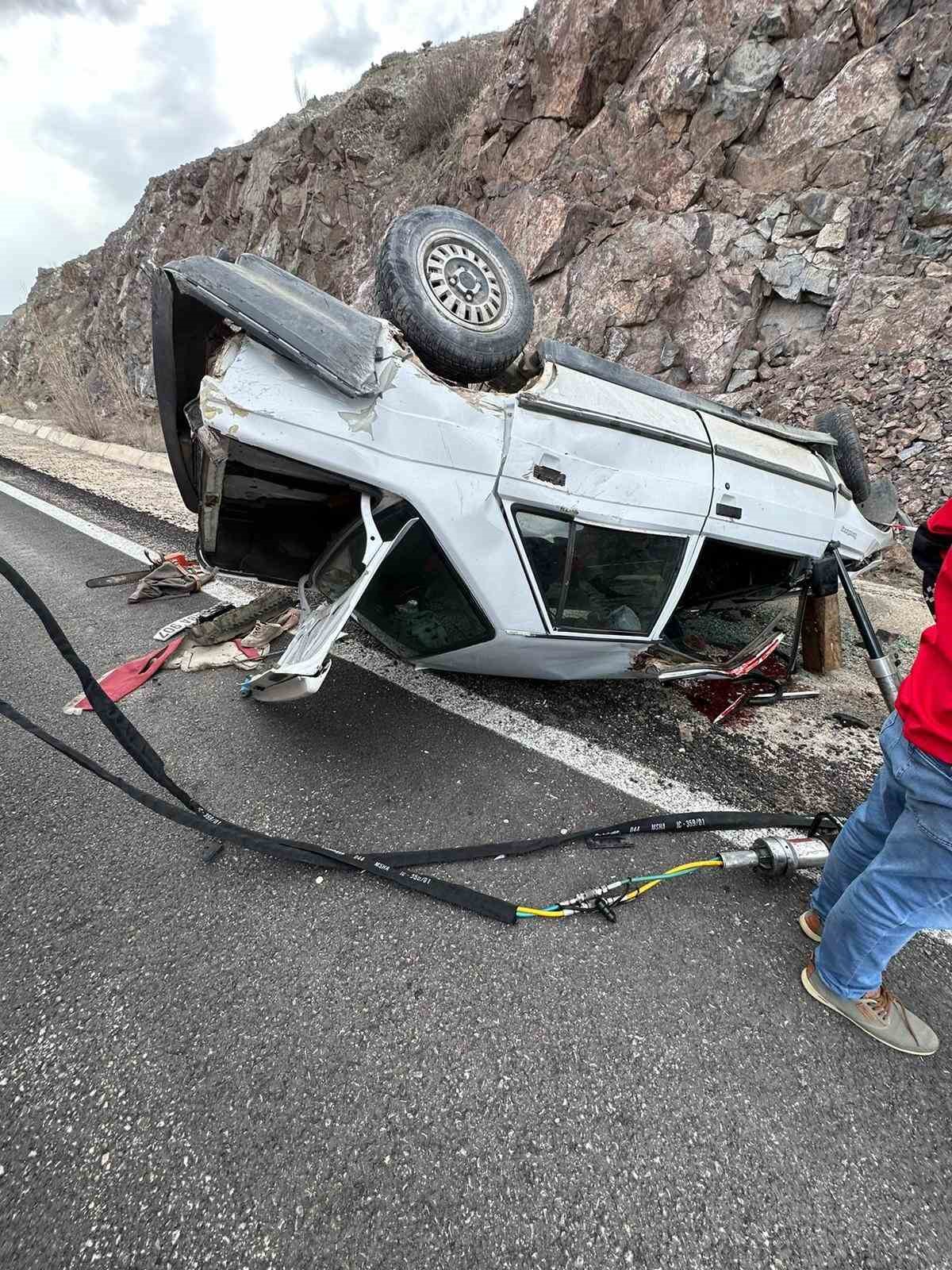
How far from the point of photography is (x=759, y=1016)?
5.41ft

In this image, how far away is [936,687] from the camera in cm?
143

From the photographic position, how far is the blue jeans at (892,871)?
4.73 ft

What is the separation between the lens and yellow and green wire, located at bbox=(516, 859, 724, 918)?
1884 mm

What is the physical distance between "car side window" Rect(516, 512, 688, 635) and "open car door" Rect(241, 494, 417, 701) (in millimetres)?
583

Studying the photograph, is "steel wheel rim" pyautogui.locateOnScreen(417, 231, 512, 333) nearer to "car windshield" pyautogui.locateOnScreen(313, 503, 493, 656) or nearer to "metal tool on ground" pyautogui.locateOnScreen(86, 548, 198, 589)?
"car windshield" pyautogui.locateOnScreen(313, 503, 493, 656)

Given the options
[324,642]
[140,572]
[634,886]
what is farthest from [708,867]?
[140,572]

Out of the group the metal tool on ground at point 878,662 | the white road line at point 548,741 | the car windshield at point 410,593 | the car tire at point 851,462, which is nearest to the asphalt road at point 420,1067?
the white road line at point 548,741

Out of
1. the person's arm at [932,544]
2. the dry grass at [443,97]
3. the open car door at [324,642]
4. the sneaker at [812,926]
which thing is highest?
the dry grass at [443,97]

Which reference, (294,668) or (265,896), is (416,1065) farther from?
(294,668)

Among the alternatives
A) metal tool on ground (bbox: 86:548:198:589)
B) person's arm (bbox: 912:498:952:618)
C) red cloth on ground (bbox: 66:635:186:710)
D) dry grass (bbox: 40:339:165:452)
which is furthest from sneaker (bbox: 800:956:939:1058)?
dry grass (bbox: 40:339:165:452)

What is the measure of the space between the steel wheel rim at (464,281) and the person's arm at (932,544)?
2126 mm

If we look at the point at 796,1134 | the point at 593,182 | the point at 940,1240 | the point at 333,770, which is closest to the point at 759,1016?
the point at 796,1134

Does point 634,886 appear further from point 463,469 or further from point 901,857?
point 463,469

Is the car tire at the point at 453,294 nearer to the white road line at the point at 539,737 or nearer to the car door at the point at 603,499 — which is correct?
the car door at the point at 603,499
